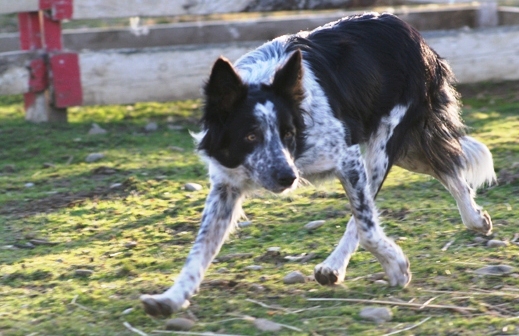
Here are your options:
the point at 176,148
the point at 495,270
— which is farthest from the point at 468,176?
the point at 176,148

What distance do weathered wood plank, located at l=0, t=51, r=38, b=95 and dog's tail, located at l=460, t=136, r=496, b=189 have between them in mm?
4130

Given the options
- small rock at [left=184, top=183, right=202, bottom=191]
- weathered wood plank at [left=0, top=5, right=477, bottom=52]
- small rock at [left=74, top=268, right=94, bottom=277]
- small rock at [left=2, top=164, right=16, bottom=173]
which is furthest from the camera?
weathered wood plank at [left=0, top=5, right=477, bottom=52]

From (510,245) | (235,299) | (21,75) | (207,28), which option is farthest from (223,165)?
(207,28)

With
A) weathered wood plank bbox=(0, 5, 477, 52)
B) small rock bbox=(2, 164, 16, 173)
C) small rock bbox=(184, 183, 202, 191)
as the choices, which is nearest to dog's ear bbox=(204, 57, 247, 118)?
small rock bbox=(184, 183, 202, 191)

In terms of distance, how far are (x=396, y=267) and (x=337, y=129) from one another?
73cm

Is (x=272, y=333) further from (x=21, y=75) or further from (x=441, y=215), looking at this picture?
(x=21, y=75)

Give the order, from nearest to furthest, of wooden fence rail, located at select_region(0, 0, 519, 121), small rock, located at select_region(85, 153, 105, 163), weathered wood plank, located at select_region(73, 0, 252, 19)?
small rock, located at select_region(85, 153, 105, 163)
wooden fence rail, located at select_region(0, 0, 519, 121)
weathered wood plank, located at select_region(73, 0, 252, 19)

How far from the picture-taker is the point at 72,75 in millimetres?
7930

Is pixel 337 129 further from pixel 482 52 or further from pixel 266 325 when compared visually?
pixel 482 52

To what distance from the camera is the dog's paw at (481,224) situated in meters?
4.79

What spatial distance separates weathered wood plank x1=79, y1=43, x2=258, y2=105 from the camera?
802cm

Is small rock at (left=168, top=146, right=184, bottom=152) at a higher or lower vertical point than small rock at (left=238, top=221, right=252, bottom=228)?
lower

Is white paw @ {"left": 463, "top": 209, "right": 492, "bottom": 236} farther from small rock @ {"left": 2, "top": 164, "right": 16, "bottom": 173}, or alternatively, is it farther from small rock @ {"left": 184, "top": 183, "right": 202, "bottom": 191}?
small rock @ {"left": 2, "top": 164, "right": 16, "bottom": 173}

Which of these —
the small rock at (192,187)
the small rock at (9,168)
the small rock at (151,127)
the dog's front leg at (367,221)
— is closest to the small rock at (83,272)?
the dog's front leg at (367,221)
